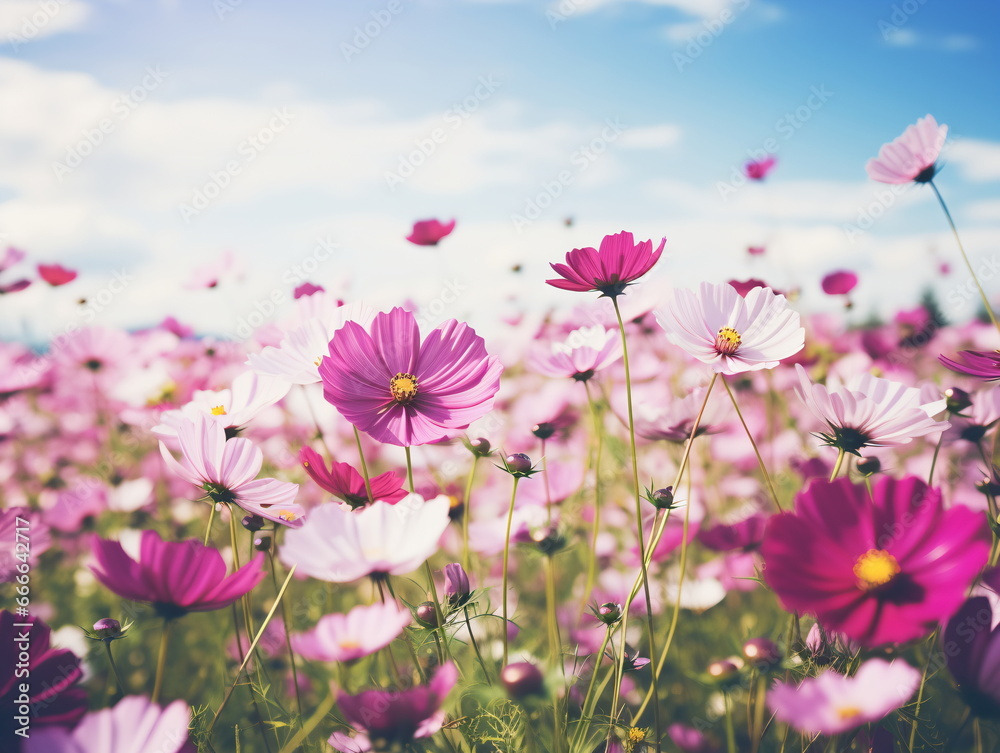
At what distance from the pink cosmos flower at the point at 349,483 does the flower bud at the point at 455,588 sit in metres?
0.09

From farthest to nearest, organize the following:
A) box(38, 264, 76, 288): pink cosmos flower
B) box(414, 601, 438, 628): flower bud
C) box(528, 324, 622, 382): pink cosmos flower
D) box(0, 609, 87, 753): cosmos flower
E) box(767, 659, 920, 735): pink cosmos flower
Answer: box(38, 264, 76, 288): pink cosmos flower < box(528, 324, 622, 382): pink cosmos flower < box(414, 601, 438, 628): flower bud < box(0, 609, 87, 753): cosmos flower < box(767, 659, 920, 735): pink cosmos flower

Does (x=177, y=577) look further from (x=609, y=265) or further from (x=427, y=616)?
(x=609, y=265)

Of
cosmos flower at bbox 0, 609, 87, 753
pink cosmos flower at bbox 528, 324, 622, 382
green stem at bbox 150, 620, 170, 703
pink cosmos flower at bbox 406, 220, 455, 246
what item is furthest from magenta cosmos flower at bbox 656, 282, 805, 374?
pink cosmos flower at bbox 406, 220, 455, 246

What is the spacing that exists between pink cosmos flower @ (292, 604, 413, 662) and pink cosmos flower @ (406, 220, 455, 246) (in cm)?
95

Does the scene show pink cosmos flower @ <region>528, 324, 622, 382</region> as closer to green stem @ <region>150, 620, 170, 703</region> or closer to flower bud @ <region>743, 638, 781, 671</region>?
flower bud @ <region>743, 638, 781, 671</region>

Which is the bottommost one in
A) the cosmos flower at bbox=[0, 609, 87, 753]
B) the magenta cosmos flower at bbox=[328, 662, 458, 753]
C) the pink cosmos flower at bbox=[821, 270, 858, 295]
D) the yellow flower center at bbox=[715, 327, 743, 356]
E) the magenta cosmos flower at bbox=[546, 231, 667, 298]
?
the cosmos flower at bbox=[0, 609, 87, 753]

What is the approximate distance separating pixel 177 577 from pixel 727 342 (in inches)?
22.2

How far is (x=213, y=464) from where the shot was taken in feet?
1.82

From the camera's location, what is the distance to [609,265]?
0.68 m

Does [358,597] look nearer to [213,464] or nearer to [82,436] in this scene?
[213,464]

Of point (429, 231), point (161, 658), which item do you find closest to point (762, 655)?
point (161, 658)

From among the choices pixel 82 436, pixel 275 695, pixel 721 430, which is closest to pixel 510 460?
pixel 721 430

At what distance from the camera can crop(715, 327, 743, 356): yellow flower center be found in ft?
2.11

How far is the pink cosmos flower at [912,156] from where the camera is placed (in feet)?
2.71
